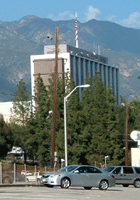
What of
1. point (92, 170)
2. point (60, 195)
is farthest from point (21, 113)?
point (60, 195)

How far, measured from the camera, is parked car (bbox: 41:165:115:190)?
3275 centimetres

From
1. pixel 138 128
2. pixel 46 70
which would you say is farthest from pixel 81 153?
pixel 46 70

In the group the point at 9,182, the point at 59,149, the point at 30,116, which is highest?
the point at 30,116

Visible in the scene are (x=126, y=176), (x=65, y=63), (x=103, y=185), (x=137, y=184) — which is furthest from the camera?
(x=65, y=63)

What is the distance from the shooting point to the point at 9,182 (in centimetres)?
4159

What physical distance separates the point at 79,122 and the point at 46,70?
286 ft

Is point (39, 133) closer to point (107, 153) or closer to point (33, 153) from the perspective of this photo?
point (33, 153)

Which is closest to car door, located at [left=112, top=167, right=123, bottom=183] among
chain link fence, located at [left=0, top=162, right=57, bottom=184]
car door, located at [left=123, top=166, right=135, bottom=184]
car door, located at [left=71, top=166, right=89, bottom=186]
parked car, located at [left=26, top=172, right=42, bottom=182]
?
car door, located at [left=123, top=166, right=135, bottom=184]

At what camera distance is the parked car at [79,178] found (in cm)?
3275

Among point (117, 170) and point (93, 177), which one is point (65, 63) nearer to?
point (117, 170)

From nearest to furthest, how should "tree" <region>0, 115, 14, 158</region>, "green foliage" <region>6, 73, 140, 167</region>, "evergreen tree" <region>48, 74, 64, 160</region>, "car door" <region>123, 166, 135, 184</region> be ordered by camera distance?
"car door" <region>123, 166, 135, 184</region>, "tree" <region>0, 115, 14, 158</region>, "evergreen tree" <region>48, 74, 64, 160</region>, "green foliage" <region>6, 73, 140, 167</region>

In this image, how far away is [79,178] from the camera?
33.2 m

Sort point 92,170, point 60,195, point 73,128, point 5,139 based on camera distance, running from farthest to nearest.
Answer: point 73,128, point 5,139, point 92,170, point 60,195

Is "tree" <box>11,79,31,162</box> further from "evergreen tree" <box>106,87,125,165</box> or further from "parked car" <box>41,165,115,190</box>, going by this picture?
"parked car" <box>41,165,115,190</box>
